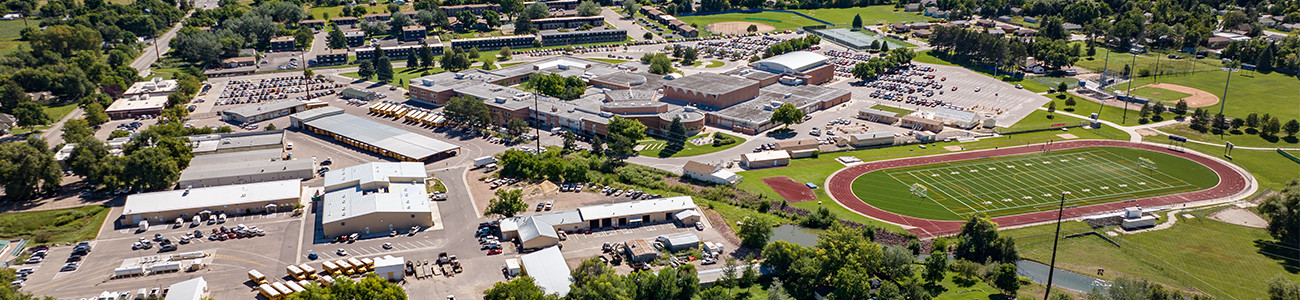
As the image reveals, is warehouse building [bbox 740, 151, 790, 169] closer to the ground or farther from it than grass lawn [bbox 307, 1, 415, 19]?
closer to the ground

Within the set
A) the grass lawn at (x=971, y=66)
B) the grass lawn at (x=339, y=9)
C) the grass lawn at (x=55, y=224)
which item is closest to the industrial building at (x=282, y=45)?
the grass lawn at (x=339, y=9)

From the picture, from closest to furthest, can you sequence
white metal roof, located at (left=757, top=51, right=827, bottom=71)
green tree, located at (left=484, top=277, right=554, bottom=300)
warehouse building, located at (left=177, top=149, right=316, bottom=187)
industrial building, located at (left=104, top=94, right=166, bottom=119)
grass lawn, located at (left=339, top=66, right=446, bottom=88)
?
green tree, located at (left=484, top=277, right=554, bottom=300) < warehouse building, located at (left=177, top=149, right=316, bottom=187) < industrial building, located at (left=104, top=94, right=166, bottom=119) < white metal roof, located at (left=757, top=51, right=827, bottom=71) < grass lawn, located at (left=339, top=66, right=446, bottom=88)

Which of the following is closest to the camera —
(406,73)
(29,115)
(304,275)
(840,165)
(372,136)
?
(304,275)

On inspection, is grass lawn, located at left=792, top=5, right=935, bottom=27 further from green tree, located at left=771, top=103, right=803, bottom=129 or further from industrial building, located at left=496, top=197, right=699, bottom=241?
industrial building, located at left=496, top=197, right=699, bottom=241

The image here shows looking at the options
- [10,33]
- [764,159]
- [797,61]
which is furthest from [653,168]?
[10,33]

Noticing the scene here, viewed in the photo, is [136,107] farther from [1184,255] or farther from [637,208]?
[1184,255]

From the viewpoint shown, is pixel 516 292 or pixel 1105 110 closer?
pixel 516 292

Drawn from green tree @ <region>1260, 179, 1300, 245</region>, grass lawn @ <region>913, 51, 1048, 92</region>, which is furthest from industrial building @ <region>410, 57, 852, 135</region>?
green tree @ <region>1260, 179, 1300, 245</region>
